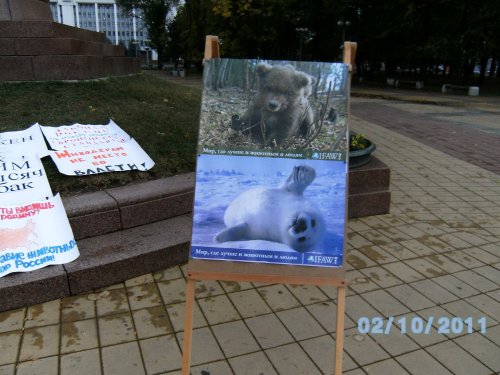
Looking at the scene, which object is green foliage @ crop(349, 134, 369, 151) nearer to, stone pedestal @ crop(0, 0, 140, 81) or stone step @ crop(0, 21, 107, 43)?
stone pedestal @ crop(0, 0, 140, 81)

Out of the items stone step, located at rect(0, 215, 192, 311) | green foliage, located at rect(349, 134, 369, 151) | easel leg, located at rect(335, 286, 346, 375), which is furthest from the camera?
green foliage, located at rect(349, 134, 369, 151)

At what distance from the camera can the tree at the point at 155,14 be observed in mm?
49531

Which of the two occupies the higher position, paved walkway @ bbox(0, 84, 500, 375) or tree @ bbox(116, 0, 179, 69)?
tree @ bbox(116, 0, 179, 69)

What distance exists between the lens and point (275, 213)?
2.29 m

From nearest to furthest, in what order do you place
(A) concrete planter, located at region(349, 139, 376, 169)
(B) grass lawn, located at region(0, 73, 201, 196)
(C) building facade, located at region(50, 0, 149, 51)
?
(B) grass lawn, located at region(0, 73, 201, 196) < (A) concrete planter, located at region(349, 139, 376, 169) < (C) building facade, located at region(50, 0, 149, 51)

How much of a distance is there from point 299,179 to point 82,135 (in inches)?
120

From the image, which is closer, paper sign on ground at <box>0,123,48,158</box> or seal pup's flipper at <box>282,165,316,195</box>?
seal pup's flipper at <box>282,165,316,195</box>

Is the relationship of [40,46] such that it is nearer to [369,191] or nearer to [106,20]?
[369,191]

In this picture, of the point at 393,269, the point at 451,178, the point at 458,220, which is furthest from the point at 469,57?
the point at 393,269

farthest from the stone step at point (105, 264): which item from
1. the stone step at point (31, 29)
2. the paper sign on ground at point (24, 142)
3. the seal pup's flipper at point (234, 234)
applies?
the stone step at point (31, 29)

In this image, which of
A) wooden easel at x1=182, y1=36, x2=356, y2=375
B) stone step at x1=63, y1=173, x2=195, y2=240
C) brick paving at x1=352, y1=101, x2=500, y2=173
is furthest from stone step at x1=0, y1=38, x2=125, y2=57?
brick paving at x1=352, y1=101, x2=500, y2=173

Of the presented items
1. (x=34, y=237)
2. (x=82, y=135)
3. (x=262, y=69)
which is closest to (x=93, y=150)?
(x=82, y=135)

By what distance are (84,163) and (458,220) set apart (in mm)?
4183

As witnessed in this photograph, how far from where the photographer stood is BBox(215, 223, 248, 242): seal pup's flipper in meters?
2.28
